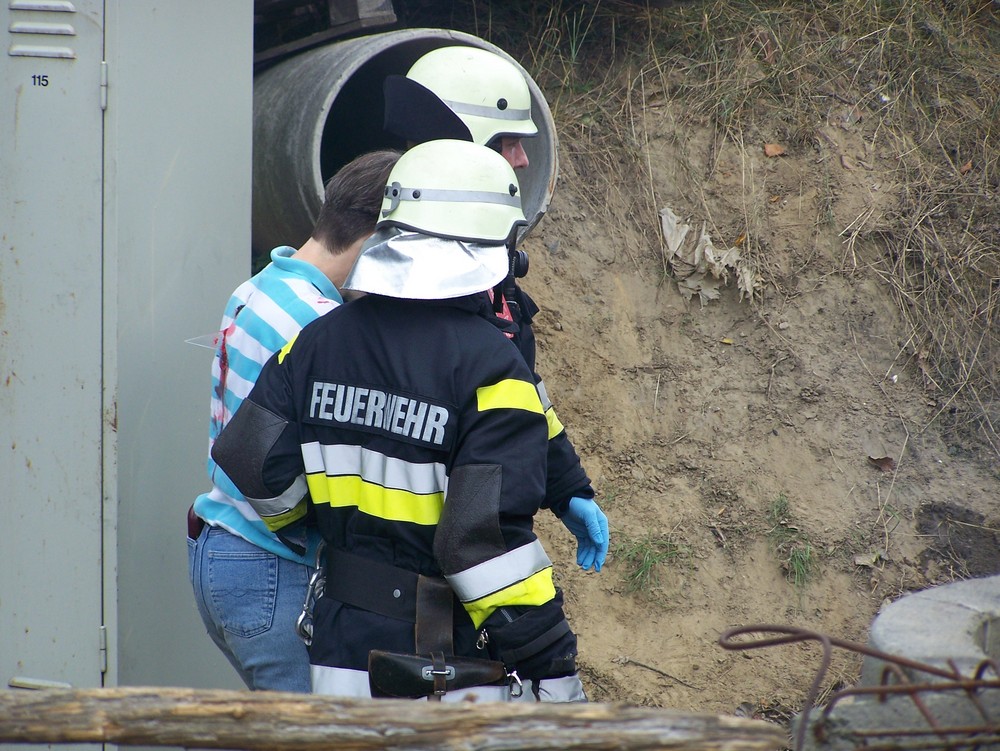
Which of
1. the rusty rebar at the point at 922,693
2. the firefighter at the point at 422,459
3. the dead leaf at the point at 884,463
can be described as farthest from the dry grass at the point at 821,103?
the rusty rebar at the point at 922,693

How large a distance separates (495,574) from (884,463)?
307 centimetres

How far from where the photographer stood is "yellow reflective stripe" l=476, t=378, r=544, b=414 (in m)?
2.03

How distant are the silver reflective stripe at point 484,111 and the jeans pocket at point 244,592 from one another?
1.42 m

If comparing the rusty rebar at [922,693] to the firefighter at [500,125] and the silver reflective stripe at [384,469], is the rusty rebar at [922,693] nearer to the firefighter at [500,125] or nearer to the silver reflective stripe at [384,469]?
the silver reflective stripe at [384,469]

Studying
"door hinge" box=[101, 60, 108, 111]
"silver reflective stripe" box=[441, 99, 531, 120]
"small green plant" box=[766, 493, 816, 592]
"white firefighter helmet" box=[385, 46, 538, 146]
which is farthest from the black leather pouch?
"small green plant" box=[766, 493, 816, 592]

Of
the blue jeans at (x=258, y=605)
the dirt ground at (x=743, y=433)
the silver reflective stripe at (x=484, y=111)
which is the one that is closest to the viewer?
the blue jeans at (x=258, y=605)

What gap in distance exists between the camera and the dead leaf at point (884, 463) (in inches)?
179

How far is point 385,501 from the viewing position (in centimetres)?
207

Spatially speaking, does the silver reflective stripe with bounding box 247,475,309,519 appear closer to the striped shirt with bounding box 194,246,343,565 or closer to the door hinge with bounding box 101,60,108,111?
the striped shirt with bounding box 194,246,343,565

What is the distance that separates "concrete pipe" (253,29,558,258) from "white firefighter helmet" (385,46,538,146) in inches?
13.0

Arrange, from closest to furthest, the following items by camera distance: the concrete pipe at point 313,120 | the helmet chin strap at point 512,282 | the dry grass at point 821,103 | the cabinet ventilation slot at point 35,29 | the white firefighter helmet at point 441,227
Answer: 1. the white firefighter helmet at point 441,227
2. the helmet chin strap at point 512,282
3. the cabinet ventilation slot at point 35,29
4. the concrete pipe at point 313,120
5. the dry grass at point 821,103

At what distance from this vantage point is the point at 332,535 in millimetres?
2184

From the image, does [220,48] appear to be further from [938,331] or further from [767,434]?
[938,331]

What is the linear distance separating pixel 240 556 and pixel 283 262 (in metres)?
0.69
